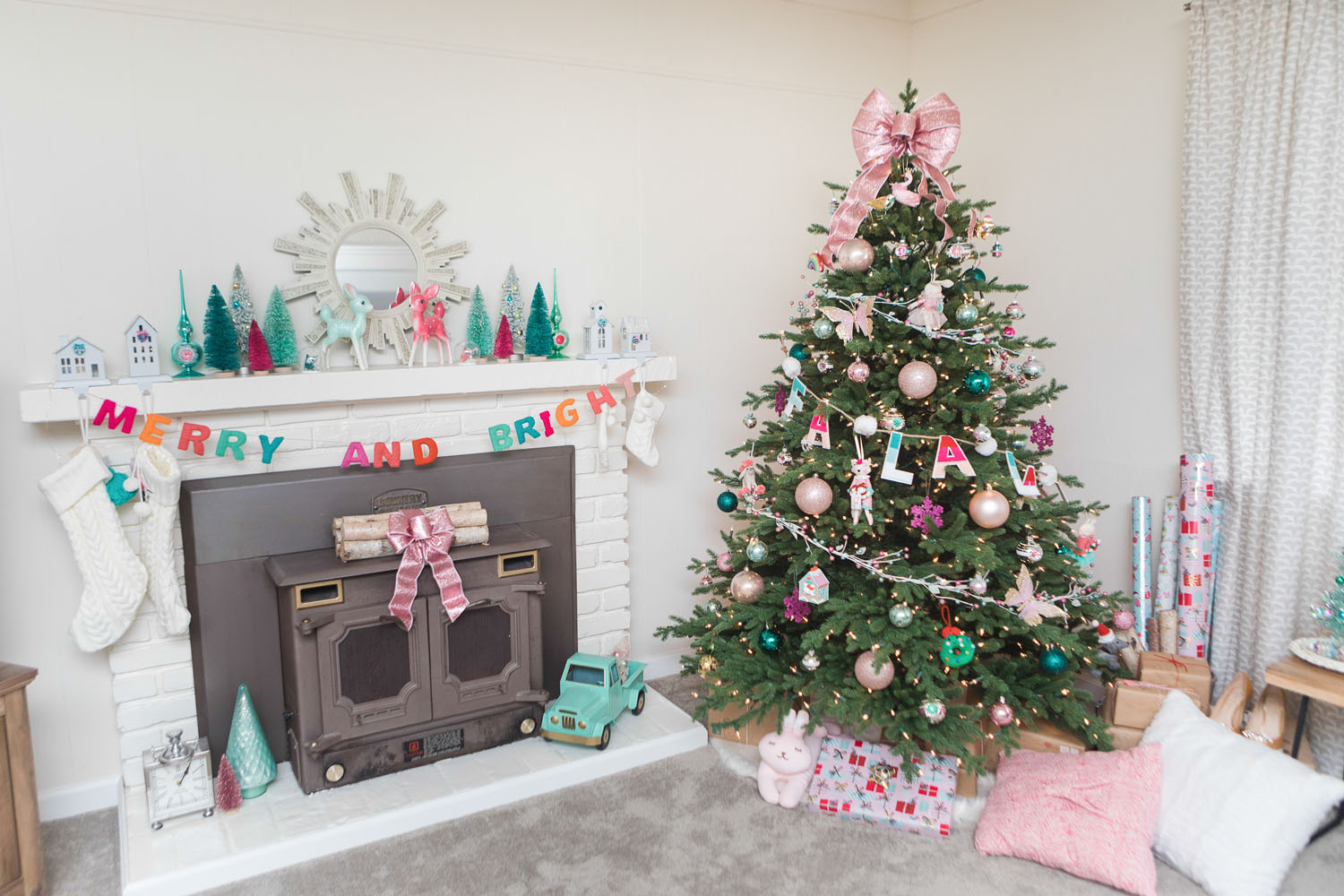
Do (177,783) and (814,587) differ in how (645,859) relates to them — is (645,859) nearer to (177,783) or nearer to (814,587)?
(814,587)

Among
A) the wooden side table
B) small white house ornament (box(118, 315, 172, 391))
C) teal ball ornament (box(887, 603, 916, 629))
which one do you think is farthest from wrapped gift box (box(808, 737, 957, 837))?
small white house ornament (box(118, 315, 172, 391))

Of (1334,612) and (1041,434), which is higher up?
(1041,434)

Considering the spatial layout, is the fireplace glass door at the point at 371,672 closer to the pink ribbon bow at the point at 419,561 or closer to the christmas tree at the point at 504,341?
the pink ribbon bow at the point at 419,561

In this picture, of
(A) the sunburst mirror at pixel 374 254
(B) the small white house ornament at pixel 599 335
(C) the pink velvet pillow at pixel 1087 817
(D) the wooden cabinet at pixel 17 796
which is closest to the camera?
(D) the wooden cabinet at pixel 17 796

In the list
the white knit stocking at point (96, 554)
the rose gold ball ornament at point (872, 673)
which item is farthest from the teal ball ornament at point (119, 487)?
the rose gold ball ornament at point (872, 673)

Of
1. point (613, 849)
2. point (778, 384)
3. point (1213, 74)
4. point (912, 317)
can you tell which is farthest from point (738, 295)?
point (613, 849)

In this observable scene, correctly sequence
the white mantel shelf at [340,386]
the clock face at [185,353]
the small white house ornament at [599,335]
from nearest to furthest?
the white mantel shelf at [340,386], the clock face at [185,353], the small white house ornament at [599,335]

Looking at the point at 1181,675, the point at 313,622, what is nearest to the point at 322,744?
the point at 313,622

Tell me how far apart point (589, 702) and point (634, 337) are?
1243 millimetres

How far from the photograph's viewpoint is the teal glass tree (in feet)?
8.16

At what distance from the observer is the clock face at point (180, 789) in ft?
7.73

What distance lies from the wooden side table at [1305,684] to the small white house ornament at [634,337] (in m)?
2.12

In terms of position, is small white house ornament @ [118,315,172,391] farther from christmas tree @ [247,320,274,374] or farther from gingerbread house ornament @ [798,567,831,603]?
gingerbread house ornament @ [798,567,831,603]

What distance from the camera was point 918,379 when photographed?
8.01 ft
